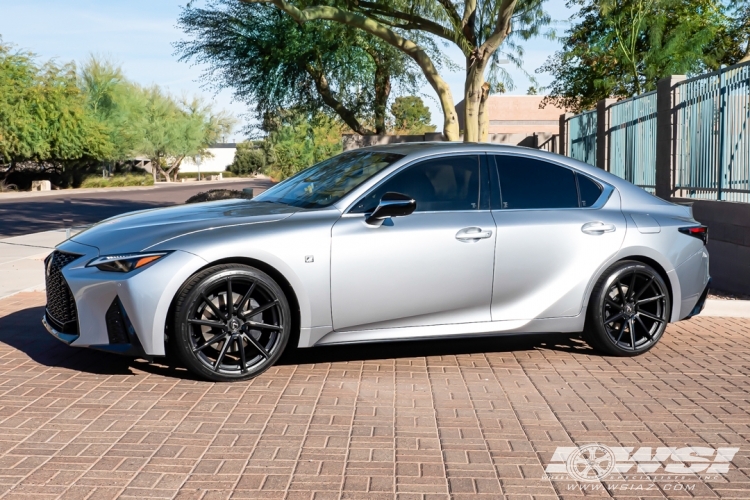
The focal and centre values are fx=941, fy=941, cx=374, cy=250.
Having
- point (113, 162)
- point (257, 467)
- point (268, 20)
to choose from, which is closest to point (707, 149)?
point (257, 467)

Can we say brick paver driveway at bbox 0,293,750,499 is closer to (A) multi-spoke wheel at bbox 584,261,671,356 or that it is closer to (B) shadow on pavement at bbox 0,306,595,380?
(B) shadow on pavement at bbox 0,306,595,380

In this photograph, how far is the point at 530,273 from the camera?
→ 7105 mm

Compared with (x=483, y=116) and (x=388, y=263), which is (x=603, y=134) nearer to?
(x=483, y=116)

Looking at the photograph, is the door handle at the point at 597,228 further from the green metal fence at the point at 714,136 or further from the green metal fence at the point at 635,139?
the green metal fence at the point at 635,139

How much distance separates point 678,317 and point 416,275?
238 cm

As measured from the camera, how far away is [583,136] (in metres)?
20.8

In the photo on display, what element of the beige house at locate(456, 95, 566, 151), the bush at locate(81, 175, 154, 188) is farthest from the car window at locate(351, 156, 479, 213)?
the bush at locate(81, 175, 154, 188)

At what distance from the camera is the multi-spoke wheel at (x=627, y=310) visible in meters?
7.34

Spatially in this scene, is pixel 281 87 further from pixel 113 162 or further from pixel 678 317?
pixel 113 162

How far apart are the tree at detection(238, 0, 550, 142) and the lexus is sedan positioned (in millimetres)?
9101

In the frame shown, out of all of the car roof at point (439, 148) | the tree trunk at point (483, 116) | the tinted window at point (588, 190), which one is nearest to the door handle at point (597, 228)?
the tinted window at point (588, 190)

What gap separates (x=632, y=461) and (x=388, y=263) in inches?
93.3

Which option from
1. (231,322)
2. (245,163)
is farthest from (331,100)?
(245,163)

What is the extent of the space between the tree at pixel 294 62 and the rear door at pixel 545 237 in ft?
50.2
